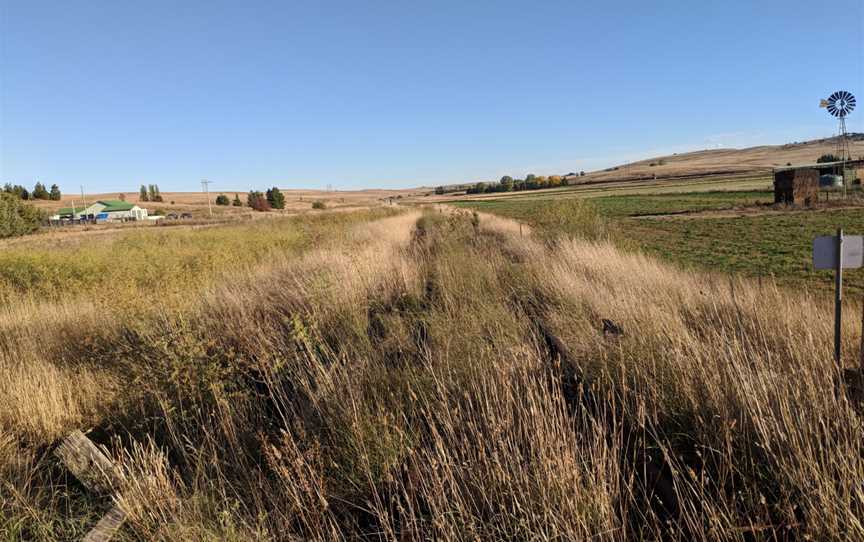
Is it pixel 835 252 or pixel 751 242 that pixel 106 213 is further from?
pixel 835 252

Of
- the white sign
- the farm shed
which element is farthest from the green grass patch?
the white sign

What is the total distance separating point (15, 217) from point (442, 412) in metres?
67.5

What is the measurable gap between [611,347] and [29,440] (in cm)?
508

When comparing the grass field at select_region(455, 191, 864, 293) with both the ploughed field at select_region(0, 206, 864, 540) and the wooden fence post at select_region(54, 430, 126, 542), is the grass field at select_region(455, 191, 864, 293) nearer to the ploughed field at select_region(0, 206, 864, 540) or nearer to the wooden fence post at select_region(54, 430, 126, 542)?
the ploughed field at select_region(0, 206, 864, 540)

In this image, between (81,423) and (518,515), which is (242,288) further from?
(518,515)

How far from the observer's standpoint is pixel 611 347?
3.99 m

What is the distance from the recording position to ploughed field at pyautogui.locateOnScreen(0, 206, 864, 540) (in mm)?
2273

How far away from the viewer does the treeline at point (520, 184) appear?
6009 inches

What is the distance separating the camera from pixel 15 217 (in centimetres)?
5150

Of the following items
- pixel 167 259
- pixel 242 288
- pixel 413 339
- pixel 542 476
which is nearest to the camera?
pixel 542 476

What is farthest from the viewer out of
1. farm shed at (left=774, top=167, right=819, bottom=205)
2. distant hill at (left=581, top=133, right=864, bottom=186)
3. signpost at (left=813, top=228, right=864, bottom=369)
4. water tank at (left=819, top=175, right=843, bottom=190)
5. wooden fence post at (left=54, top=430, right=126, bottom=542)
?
distant hill at (left=581, top=133, right=864, bottom=186)

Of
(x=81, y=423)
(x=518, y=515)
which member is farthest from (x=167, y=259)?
(x=518, y=515)

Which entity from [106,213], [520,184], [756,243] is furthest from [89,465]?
[520,184]

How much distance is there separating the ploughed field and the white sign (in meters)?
0.60
